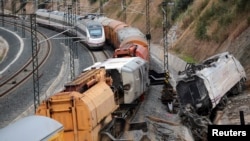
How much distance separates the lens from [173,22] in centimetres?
6319

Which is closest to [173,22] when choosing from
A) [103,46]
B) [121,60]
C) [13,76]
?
[103,46]

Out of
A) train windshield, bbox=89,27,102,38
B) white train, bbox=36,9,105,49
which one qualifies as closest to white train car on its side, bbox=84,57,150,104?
white train, bbox=36,9,105,49

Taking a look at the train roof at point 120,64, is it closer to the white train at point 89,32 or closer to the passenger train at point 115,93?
the passenger train at point 115,93

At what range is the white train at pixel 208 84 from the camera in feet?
96.7

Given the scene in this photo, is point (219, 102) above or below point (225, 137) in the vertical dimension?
below

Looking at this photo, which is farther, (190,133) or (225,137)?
(190,133)

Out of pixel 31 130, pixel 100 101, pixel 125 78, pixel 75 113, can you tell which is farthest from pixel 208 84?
pixel 31 130

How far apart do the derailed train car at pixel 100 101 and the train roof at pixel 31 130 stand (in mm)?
4011

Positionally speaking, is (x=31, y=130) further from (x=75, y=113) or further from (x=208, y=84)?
(x=208, y=84)

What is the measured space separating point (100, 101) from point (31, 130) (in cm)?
795

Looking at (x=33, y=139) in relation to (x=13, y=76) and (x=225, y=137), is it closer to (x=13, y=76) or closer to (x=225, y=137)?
(x=225, y=137)

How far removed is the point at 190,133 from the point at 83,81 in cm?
595

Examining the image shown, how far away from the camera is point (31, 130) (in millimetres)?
16156

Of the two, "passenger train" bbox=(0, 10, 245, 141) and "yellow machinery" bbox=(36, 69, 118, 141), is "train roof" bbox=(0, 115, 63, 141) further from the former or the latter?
"passenger train" bbox=(0, 10, 245, 141)
